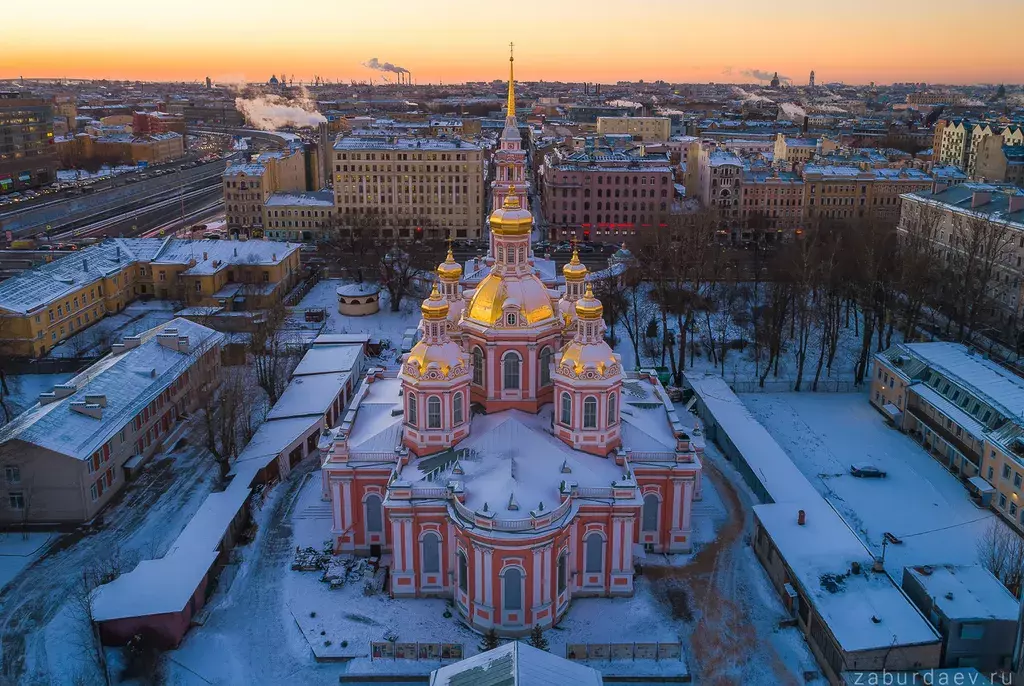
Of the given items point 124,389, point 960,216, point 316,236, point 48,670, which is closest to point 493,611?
point 48,670

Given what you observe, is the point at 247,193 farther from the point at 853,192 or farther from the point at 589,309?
the point at 589,309

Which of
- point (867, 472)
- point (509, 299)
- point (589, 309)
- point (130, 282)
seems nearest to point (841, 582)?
point (589, 309)

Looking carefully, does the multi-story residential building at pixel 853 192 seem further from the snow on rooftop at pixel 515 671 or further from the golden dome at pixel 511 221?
the snow on rooftop at pixel 515 671

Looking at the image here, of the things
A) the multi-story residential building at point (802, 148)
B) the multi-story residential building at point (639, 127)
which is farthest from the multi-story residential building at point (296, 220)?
the multi-story residential building at point (639, 127)

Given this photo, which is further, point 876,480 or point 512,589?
point 876,480

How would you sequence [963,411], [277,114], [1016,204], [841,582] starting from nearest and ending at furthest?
[841,582] < [963,411] < [1016,204] < [277,114]

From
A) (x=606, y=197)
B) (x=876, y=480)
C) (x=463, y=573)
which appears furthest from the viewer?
(x=606, y=197)

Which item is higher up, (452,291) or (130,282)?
(452,291)
